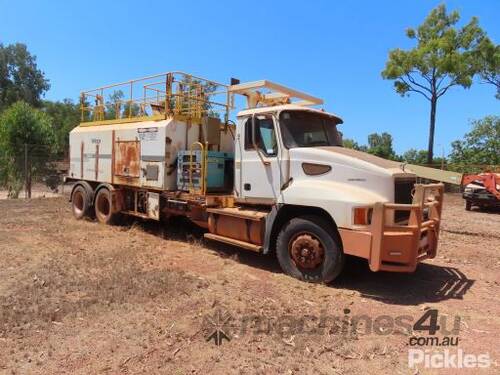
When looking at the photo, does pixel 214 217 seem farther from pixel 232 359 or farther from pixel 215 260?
pixel 232 359

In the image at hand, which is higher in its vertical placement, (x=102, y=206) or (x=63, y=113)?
(x=63, y=113)

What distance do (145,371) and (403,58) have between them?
2786 cm

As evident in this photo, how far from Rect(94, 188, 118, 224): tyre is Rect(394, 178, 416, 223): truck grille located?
716 cm

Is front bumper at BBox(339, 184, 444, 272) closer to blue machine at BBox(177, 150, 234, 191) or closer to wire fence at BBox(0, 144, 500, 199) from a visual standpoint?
blue machine at BBox(177, 150, 234, 191)

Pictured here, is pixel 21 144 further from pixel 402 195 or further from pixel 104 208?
pixel 402 195

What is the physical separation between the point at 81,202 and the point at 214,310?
8195 millimetres

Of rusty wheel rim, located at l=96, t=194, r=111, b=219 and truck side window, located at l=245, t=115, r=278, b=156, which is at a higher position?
truck side window, located at l=245, t=115, r=278, b=156

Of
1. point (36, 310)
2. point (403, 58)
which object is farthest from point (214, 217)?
point (403, 58)

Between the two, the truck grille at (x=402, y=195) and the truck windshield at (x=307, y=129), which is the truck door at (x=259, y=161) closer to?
the truck windshield at (x=307, y=129)

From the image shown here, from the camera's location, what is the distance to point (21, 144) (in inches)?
884

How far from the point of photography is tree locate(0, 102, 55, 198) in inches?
810

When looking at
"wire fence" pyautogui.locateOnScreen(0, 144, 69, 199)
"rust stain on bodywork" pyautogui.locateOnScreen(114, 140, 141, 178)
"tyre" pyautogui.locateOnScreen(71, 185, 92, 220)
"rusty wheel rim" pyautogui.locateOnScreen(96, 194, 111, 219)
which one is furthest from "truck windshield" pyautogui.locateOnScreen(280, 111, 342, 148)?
"wire fence" pyautogui.locateOnScreen(0, 144, 69, 199)

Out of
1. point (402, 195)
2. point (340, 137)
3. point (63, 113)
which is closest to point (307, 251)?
point (402, 195)

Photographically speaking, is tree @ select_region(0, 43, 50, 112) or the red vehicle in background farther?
tree @ select_region(0, 43, 50, 112)
